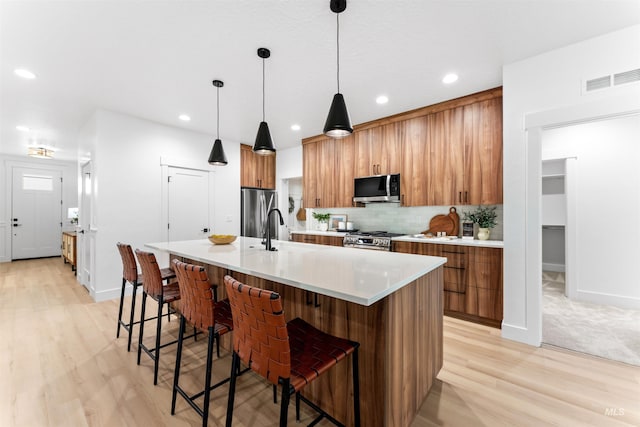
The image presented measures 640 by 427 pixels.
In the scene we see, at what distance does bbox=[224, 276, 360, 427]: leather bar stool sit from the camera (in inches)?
43.8

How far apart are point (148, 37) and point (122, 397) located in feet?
9.10

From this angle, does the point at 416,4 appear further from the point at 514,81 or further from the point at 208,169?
the point at 208,169

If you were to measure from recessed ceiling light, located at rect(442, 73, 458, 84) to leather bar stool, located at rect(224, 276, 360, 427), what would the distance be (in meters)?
2.89

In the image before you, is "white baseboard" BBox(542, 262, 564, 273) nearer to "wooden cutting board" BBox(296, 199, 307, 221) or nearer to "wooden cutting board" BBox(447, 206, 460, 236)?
"wooden cutting board" BBox(447, 206, 460, 236)

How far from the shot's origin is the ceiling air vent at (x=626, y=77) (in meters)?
2.18

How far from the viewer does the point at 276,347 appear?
1.14 metres

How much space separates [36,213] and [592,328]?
443 inches

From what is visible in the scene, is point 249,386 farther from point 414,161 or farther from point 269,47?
point 414,161

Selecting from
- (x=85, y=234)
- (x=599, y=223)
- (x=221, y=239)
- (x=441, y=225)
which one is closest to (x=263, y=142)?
(x=221, y=239)

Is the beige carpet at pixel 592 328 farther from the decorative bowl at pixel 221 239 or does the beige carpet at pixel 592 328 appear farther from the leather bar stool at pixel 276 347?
the decorative bowl at pixel 221 239

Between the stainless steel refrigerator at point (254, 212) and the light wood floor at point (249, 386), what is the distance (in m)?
2.90

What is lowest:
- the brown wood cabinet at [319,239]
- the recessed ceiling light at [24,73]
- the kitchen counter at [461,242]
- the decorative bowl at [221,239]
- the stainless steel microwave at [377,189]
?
the brown wood cabinet at [319,239]

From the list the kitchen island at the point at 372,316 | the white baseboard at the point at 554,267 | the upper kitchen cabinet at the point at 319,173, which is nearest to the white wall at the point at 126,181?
the upper kitchen cabinet at the point at 319,173

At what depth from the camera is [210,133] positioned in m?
5.06
